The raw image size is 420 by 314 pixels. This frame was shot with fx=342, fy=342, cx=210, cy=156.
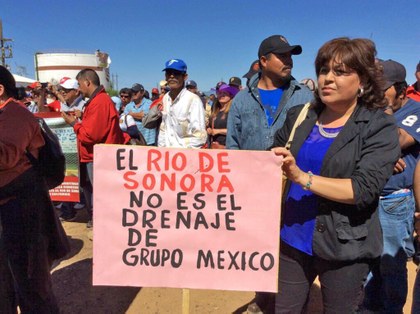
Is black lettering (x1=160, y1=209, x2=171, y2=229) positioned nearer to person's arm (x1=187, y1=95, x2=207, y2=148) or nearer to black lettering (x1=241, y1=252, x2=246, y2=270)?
black lettering (x1=241, y1=252, x2=246, y2=270)

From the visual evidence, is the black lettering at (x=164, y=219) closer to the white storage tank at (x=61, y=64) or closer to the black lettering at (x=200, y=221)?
the black lettering at (x=200, y=221)

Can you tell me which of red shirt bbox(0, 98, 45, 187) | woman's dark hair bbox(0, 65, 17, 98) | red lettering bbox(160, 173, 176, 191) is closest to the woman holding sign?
red lettering bbox(160, 173, 176, 191)

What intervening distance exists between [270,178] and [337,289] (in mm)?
624

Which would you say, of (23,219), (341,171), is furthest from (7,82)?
(341,171)

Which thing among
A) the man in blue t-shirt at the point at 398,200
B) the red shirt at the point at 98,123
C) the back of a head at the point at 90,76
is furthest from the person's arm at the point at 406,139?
the back of a head at the point at 90,76

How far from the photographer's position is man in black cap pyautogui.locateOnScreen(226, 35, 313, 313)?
263 centimetres

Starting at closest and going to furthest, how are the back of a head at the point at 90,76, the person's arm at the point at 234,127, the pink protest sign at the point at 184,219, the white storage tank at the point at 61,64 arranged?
the pink protest sign at the point at 184,219, the person's arm at the point at 234,127, the back of a head at the point at 90,76, the white storage tank at the point at 61,64

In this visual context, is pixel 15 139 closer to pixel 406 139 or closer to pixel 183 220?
pixel 183 220

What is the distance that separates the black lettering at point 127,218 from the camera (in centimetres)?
183

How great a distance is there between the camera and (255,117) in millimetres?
2664

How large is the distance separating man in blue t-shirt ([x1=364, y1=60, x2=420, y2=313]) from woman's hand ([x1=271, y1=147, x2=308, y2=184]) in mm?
1051

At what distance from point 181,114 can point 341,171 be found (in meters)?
2.21

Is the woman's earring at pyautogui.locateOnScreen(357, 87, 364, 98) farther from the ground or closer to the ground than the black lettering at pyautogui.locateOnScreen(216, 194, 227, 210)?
farther from the ground

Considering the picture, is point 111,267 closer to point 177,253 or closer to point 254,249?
point 177,253
